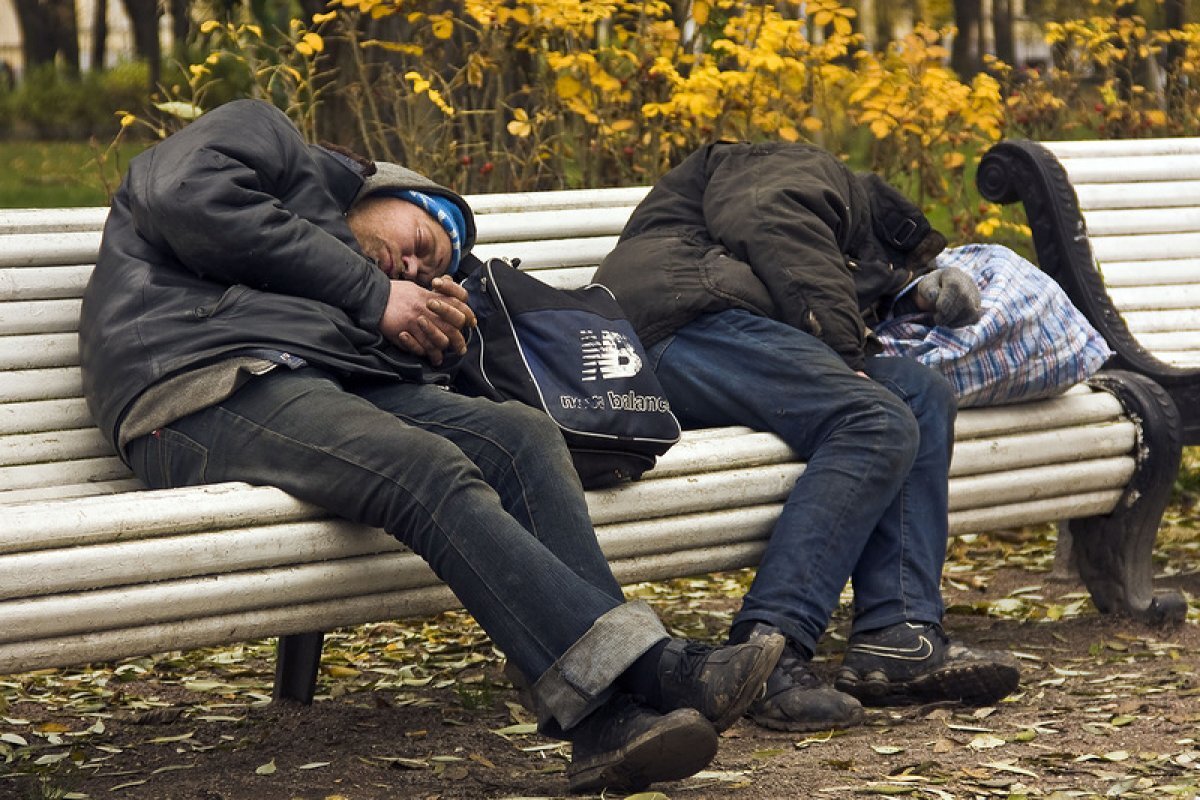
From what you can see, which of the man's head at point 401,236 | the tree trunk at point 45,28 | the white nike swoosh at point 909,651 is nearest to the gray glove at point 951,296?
the white nike swoosh at point 909,651

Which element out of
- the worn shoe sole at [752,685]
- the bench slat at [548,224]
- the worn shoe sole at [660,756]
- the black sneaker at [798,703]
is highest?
the bench slat at [548,224]

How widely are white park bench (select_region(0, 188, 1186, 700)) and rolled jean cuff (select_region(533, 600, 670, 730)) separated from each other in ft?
1.48

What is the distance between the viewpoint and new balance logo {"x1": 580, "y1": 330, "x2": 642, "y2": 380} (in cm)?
371

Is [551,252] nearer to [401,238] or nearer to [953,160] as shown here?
[401,238]

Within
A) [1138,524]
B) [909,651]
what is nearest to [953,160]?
[1138,524]

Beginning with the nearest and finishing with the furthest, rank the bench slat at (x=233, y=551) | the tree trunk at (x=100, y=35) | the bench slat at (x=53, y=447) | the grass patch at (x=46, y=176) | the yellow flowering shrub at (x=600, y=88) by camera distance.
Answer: the bench slat at (x=233, y=551)
the bench slat at (x=53, y=447)
the yellow flowering shrub at (x=600, y=88)
the grass patch at (x=46, y=176)
the tree trunk at (x=100, y=35)

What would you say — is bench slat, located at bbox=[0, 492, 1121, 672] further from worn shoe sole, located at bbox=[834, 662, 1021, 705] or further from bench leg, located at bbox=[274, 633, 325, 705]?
bench leg, located at bbox=[274, 633, 325, 705]

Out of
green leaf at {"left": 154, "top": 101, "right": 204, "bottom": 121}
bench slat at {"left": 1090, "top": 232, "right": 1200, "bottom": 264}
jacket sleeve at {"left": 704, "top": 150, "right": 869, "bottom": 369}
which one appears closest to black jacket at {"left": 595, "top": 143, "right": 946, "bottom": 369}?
jacket sleeve at {"left": 704, "top": 150, "right": 869, "bottom": 369}

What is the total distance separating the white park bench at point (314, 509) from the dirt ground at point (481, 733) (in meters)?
0.22

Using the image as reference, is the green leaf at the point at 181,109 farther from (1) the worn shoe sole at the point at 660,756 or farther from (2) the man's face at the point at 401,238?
(1) the worn shoe sole at the point at 660,756

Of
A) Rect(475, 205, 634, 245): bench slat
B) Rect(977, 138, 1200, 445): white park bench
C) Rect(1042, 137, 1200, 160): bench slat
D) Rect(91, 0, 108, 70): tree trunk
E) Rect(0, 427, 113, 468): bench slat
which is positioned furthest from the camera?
Rect(91, 0, 108, 70): tree trunk

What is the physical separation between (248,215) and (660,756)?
1317mm

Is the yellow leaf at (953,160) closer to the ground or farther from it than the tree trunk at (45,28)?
farther from it

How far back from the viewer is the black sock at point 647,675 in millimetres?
3123
